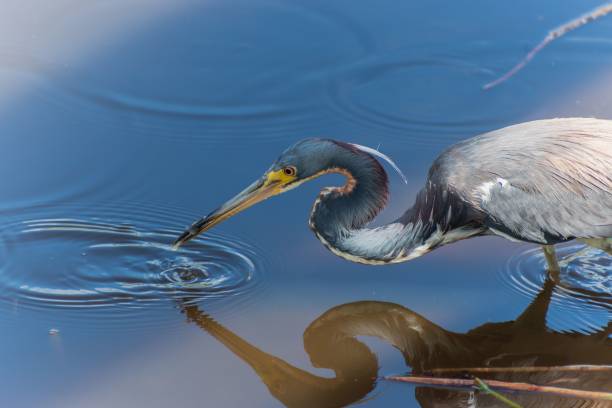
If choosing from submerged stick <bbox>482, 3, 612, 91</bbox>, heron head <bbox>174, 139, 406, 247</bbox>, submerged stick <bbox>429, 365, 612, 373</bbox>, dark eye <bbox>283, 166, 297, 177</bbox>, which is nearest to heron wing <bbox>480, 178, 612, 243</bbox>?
heron head <bbox>174, 139, 406, 247</bbox>

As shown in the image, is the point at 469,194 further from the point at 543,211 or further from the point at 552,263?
the point at 552,263

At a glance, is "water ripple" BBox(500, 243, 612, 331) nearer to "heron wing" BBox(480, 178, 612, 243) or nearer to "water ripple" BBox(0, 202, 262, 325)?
"heron wing" BBox(480, 178, 612, 243)

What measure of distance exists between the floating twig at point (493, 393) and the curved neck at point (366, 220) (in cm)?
90

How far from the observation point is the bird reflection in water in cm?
429

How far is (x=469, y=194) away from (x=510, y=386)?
1022 millimetres

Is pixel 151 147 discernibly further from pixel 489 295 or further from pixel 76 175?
pixel 489 295

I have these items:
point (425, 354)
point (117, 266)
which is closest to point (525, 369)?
point (425, 354)

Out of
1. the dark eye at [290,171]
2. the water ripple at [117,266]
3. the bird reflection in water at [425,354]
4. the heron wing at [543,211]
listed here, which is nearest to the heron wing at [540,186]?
the heron wing at [543,211]

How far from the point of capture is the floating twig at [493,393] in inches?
156

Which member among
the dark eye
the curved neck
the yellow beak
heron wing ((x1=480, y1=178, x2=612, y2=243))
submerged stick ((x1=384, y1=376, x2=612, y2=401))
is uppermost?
the yellow beak

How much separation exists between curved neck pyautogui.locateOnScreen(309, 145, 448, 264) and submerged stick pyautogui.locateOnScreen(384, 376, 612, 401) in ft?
2.54

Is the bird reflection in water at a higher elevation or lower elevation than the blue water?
lower

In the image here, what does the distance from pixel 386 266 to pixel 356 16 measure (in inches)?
104

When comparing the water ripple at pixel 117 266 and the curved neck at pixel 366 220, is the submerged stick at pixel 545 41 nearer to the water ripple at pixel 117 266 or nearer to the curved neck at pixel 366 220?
the curved neck at pixel 366 220
